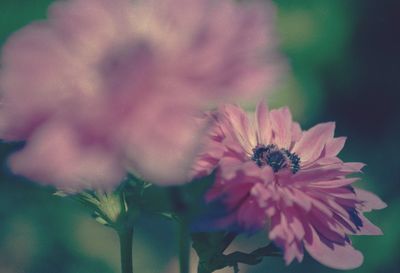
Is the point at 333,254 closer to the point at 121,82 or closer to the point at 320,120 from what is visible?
the point at 121,82

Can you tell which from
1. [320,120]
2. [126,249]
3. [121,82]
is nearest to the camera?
[121,82]

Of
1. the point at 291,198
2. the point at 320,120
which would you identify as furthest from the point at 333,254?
the point at 320,120

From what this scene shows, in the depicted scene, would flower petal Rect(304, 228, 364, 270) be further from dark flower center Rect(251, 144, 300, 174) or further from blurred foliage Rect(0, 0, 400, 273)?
blurred foliage Rect(0, 0, 400, 273)

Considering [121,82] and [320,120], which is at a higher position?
[121,82]

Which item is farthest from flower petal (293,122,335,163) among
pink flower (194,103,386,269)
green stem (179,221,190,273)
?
green stem (179,221,190,273)

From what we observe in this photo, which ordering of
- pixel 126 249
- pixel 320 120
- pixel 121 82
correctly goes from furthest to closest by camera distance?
pixel 320 120 < pixel 126 249 < pixel 121 82

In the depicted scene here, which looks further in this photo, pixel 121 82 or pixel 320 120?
pixel 320 120
